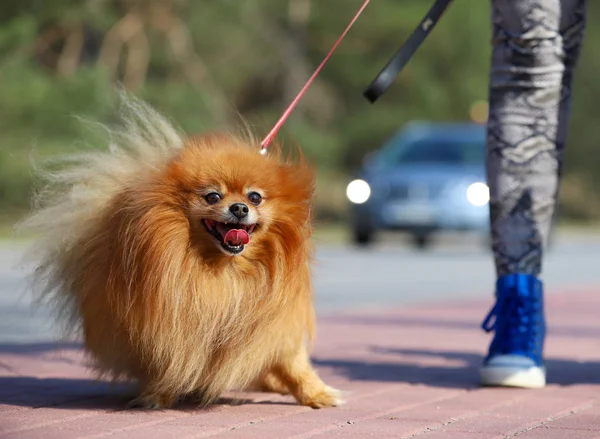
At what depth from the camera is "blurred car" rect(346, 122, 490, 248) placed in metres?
16.9

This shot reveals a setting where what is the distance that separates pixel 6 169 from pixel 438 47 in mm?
17446

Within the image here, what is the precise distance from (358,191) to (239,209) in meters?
13.9

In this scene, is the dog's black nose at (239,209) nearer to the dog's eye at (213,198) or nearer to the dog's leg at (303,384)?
the dog's eye at (213,198)

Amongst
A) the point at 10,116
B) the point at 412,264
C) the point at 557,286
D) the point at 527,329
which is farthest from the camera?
the point at 10,116

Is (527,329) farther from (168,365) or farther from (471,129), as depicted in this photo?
(471,129)

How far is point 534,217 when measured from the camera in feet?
16.0

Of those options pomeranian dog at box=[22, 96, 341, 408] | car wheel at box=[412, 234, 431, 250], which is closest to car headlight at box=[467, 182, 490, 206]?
car wheel at box=[412, 234, 431, 250]

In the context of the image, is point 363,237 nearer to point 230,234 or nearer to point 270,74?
point 230,234

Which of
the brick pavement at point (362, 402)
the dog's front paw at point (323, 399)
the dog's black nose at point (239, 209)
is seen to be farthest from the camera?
the dog's front paw at point (323, 399)

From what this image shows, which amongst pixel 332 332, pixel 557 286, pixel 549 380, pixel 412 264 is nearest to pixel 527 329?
pixel 549 380

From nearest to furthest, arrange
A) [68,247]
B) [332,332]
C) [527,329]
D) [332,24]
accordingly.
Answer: [68,247] → [527,329] → [332,332] → [332,24]

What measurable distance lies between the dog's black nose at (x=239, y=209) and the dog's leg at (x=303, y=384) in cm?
60

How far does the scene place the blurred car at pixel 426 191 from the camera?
55.4 ft

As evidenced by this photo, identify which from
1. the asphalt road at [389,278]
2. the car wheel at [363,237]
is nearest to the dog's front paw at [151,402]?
the asphalt road at [389,278]
